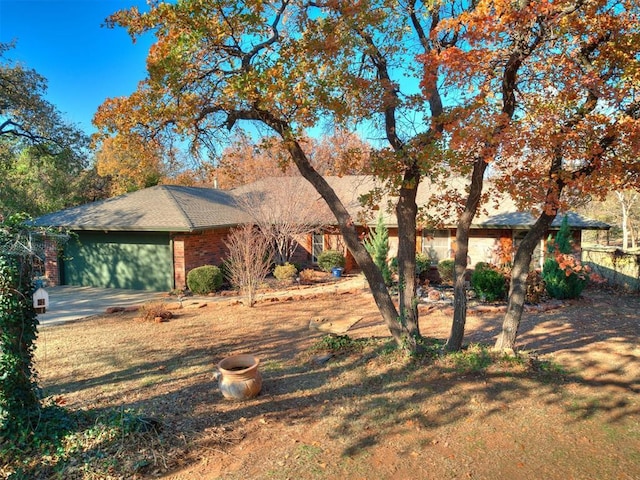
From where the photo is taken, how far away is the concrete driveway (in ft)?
36.5

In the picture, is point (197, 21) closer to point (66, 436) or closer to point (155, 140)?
point (155, 140)

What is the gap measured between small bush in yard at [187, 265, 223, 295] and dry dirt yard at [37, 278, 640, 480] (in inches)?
158

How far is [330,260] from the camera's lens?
55.2ft

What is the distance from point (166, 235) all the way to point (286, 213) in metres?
4.27

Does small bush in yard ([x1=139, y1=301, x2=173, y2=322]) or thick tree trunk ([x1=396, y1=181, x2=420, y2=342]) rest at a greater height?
thick tree trunk ([x1=396, y1=181, x2=420, y2=342])

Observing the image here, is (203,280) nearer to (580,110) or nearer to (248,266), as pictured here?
(248,266)

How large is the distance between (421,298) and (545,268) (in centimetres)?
367

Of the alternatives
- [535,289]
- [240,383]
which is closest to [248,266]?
[240,383]

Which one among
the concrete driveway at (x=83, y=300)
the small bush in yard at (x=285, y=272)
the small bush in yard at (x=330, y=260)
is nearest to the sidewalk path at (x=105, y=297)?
the concrete driveway at (x=83, y=300)

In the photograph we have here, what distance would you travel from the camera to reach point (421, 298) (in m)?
12.5

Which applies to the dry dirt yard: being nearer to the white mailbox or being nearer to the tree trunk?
the tree trunk

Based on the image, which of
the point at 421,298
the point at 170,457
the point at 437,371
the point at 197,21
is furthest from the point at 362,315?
the point at 197,21

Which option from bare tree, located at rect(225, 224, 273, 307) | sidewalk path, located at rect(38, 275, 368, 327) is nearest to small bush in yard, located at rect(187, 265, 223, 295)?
sidewalk path, located at rect(38, 275, 368, 327)

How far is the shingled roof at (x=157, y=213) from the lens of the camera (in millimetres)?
14195
